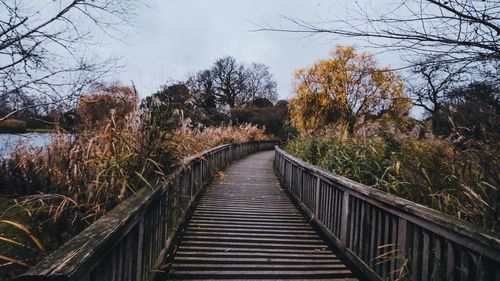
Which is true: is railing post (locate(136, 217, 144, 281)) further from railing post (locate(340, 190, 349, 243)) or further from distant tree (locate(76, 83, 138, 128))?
railing post (locate(340, 190, 349, 243))

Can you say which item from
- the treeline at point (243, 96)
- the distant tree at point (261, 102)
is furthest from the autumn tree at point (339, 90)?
the distant tree at point (261, 102)

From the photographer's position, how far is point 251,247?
462 centimetres

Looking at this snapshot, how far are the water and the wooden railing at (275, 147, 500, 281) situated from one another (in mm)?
4065

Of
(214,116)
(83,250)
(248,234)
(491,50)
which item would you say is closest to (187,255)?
(248,234)

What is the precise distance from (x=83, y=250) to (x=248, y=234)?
3.80 meters

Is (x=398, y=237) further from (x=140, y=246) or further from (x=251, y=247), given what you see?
(x=140, y=246)

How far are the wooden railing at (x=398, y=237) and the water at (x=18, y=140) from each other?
406 centimetres

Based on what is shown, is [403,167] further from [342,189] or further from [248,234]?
[248,234]

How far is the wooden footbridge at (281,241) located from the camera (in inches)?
78.6

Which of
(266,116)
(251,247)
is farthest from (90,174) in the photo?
(266,116)

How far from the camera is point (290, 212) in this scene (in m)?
6.89

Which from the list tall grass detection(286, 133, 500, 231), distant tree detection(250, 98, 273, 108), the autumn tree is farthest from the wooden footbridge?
distant tree detection(250, 98, 273, 108)

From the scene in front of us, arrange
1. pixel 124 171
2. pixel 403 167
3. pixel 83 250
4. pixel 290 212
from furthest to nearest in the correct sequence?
pixel 290 212 → pixel 403 167 → pixel 124 171 → pixel 83 250

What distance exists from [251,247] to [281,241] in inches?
21.9
